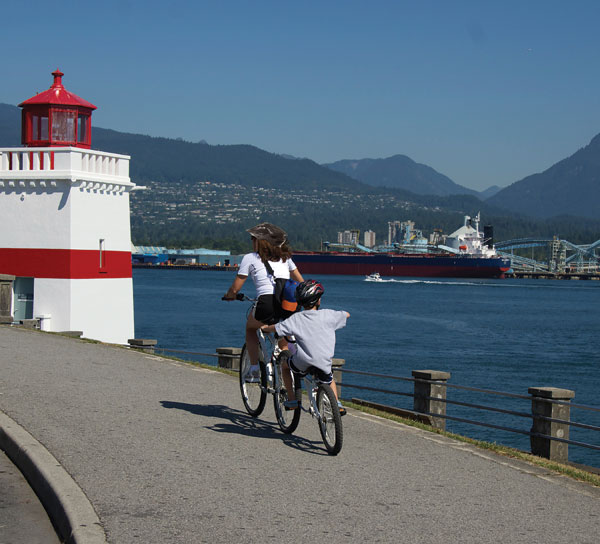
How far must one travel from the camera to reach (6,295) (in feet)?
57.8

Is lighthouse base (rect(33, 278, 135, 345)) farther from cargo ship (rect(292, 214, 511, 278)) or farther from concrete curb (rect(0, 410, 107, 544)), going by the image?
cargo ship (rect(292, 214, 511, 278))

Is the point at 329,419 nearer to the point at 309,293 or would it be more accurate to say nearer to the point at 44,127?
the point at 309,293

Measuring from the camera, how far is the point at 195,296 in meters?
88.7

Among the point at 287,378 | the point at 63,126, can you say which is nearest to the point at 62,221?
the point at 63,126

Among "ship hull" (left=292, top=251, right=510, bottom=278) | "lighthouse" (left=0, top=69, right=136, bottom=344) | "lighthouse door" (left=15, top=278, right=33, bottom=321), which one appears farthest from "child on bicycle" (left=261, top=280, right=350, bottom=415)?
"ship hull" (left=292, top=251, right=510, bottom=278)

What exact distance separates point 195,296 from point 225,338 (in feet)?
143

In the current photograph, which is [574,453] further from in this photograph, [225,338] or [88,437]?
[225,338]

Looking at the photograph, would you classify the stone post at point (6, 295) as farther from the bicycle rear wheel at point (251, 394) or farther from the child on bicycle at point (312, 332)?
the child on bicycle at point (312, 332)

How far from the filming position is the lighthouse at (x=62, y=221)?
1827 centimetres

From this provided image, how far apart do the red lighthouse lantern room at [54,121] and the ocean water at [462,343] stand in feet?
32.4

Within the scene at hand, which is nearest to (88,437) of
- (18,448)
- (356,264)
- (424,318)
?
(18,448)

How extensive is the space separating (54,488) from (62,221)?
44.1 feet

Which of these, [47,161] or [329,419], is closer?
[329,419]

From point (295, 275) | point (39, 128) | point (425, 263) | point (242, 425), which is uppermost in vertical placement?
point (39, 128)
